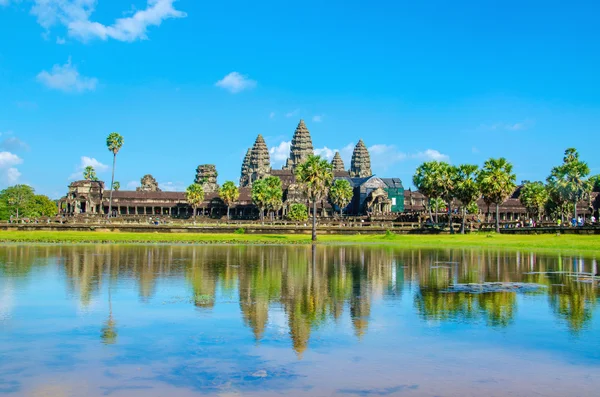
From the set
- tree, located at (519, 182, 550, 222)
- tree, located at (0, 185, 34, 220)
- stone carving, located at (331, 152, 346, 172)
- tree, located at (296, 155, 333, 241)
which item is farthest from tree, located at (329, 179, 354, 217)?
tree, located at (0, 185, 34, 220)

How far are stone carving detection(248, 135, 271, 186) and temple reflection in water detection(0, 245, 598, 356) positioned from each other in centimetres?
→ 13886

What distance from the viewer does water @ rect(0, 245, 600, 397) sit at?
34.1ft

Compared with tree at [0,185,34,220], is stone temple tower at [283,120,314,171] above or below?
above

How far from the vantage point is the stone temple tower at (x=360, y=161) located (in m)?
182

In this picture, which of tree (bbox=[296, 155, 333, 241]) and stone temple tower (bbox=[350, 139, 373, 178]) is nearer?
tree (bbox=[296, 155, 333, 241])

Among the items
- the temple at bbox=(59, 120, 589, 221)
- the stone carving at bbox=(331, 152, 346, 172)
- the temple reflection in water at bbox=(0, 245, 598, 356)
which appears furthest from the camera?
the stone carving at bbox=(331, 152, 346, 172)

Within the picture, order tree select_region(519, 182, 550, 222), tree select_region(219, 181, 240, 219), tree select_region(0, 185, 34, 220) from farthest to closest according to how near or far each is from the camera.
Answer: tree select_region(0, 185, 34, 220) < tree select_region(219, 181, 240, 219) < tree select_region(519, 182, 550, 222)

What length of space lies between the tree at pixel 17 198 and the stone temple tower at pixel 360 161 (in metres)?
87.9

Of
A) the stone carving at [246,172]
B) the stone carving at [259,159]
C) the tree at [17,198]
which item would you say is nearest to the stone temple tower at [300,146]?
the stone carving at [259,159]

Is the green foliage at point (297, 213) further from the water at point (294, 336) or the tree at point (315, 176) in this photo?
the water at point (294, 336)

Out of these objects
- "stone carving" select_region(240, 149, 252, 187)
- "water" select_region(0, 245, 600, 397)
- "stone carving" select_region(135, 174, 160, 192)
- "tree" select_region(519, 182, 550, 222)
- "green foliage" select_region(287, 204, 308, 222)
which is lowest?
"water" select_region(0, 245, 600, 397)

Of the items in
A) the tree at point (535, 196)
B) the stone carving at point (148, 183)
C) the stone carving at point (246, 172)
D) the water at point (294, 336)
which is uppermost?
the stone carving at point (246, 172)

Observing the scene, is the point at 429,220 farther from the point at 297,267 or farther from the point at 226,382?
the point at 226,382

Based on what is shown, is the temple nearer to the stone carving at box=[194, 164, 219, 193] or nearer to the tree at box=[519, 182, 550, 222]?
the tree at box=[519, 182, 550, 222]
